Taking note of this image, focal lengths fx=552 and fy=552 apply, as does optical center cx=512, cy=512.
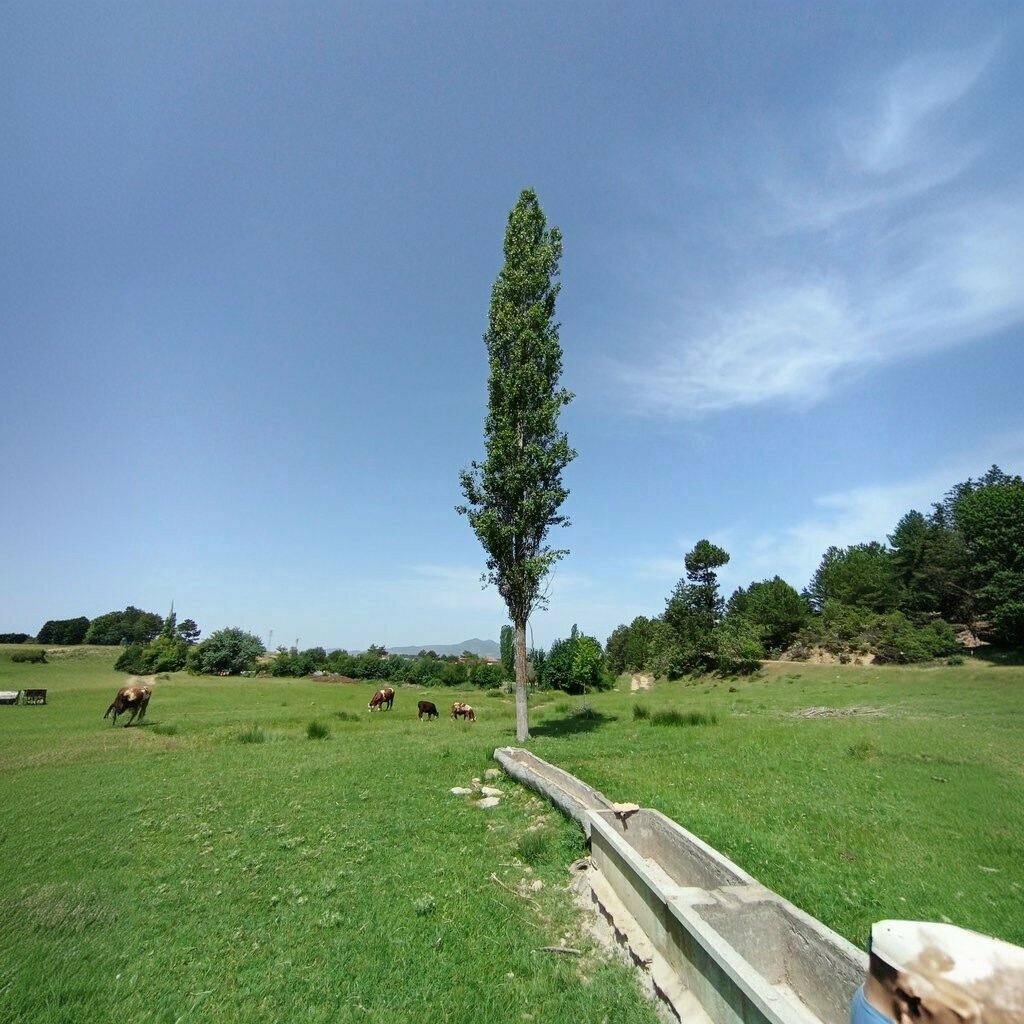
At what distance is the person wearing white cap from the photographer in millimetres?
2480

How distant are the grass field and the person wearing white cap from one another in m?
3.26

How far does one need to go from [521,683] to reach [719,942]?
15701 millimetres

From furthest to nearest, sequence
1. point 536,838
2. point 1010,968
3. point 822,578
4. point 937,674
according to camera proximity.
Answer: point 822,578, point 937,674, point 536,838, point 1010,968

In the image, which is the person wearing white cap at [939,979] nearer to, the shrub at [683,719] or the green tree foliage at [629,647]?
the shrub at [683,719]

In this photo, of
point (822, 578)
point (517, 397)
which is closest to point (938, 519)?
point (822, 578)

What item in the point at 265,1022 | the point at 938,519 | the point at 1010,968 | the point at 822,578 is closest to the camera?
the point at 1010,968

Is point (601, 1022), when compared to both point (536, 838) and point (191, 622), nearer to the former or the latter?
point (536, 838)

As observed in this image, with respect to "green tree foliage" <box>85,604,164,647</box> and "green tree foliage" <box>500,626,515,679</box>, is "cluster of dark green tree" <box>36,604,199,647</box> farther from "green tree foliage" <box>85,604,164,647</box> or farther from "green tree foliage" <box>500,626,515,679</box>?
"green tree foliage" <box>500,626,515,679</box>

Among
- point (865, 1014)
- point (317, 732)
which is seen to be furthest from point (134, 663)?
point (865, 1014)

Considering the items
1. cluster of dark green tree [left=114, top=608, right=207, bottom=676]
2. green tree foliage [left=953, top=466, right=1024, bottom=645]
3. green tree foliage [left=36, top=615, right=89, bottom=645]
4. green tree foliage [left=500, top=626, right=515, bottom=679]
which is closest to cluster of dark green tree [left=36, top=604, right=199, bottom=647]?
green tree foliage [left=36, top=615, right=89, bottom=645]

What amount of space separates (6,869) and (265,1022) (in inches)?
245

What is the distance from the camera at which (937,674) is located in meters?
42.2

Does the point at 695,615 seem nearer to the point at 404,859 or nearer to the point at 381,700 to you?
the point at 381,700

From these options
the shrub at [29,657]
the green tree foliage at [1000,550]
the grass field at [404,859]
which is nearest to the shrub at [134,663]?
the shrub at [29,657]
